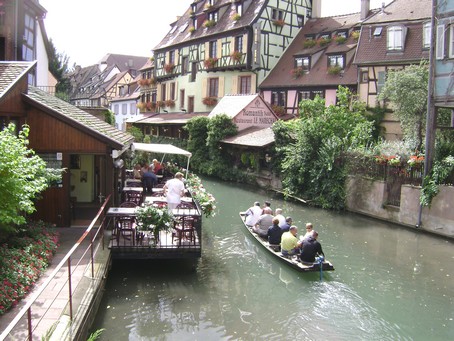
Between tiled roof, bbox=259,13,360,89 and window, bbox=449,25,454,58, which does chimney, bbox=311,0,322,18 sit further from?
window, bbox=449,25,454,58

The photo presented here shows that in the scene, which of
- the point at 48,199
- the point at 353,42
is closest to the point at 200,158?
the point at 353,42

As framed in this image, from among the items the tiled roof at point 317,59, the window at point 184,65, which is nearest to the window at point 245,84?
the tiled roof at point 317,59

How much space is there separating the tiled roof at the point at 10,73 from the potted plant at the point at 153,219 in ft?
12.7

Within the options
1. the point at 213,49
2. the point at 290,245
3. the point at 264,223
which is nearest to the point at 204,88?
the point at 213,49

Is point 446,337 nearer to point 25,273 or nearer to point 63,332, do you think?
point 63,332

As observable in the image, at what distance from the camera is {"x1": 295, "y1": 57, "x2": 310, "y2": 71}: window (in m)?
34.4

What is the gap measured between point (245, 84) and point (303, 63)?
565 centimetres

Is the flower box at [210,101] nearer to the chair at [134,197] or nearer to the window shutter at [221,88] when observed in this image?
the window shutter at [221,88]

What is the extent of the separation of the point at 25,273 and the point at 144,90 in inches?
1879

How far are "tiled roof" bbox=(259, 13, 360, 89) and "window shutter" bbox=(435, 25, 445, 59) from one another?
495 inches

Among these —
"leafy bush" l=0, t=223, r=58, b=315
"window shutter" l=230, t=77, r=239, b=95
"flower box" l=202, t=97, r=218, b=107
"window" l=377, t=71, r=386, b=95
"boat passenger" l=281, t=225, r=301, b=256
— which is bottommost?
"boat passenger" l=281, t=225, r=301, b=256

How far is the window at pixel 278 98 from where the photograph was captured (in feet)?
116

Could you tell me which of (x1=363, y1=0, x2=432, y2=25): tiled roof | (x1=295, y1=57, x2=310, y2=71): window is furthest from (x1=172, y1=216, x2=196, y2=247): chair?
(x1=295, y1=57, x2=310, y2=71): window

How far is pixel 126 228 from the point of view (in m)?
11.6
